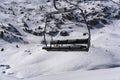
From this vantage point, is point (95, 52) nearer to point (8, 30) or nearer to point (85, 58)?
point (85, 58)

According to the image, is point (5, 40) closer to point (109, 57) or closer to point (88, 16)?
point (88, 16)

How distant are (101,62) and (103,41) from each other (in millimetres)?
7653

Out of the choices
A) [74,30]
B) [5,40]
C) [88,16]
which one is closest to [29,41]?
[5,40]

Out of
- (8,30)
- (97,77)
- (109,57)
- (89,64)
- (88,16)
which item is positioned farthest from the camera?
(88,16)

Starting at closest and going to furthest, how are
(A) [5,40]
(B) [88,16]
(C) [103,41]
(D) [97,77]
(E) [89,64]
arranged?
(D) [97,77] < (E) [89,64] < (C) [103,41] < (A) [5,40] < (B) [88,16]

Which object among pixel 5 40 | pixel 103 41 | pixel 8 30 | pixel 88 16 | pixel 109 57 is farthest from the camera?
pixel 88 16

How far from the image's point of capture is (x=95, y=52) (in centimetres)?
1273

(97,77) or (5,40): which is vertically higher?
(97,77)

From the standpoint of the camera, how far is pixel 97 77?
8.59 meters

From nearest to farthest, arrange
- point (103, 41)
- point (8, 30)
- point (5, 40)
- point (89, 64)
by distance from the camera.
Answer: point (89, 64)
point (103, 41)
point (5, 40)
point (8, 30)

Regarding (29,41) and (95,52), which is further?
(29,41)

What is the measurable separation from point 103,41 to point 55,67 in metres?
7.98

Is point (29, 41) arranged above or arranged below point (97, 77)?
below

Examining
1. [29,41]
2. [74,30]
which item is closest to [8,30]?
[29,41]
